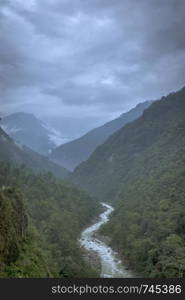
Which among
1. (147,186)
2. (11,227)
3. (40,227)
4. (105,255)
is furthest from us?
(147,186)

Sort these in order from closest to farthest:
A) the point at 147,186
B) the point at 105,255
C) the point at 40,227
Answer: the point at 105,255 → the point at 40,227 → the point at 147,186

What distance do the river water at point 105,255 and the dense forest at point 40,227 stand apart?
2.46m

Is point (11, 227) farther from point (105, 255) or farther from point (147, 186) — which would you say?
point (147, 186)

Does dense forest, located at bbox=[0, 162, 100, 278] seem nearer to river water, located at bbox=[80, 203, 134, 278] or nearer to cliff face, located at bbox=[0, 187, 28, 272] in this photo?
cliff face, located at bbox=[0, 187, 28, 272]

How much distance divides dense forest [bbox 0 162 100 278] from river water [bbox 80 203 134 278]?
8.08 feet

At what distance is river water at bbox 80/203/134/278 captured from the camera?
5105 cm

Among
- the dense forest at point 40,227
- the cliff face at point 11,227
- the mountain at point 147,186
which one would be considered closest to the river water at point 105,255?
the mountain at point 147,186

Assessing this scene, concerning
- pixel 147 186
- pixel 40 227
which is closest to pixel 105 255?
pixel 40 227

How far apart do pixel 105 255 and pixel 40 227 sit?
46.1ft

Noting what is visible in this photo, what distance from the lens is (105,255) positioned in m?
61.5

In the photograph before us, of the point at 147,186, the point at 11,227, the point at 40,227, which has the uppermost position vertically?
the point at 11,227

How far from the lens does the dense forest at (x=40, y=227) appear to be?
31.6 m

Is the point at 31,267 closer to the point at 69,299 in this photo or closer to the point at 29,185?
the point at 69,299

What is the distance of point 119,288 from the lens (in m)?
18.9
